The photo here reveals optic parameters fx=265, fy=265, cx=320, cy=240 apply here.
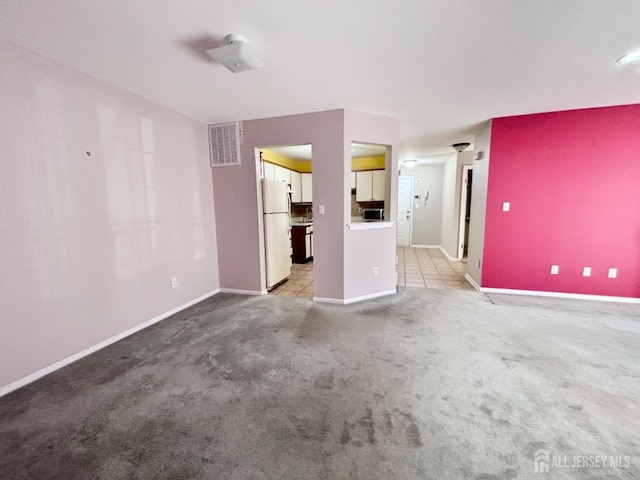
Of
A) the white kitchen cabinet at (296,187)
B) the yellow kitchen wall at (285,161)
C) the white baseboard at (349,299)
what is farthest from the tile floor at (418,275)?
the yellow kitchen wall at (285,161)

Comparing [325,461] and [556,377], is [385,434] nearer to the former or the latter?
[325,461]

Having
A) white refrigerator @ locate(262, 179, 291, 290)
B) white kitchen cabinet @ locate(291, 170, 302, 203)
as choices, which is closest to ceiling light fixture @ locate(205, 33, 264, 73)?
white refrigerator @ locate(262, 179, 291, 290)

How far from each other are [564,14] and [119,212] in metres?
3.84

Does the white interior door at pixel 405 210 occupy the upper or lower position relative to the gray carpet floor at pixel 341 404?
upper

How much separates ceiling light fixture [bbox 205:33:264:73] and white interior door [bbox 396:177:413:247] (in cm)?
665

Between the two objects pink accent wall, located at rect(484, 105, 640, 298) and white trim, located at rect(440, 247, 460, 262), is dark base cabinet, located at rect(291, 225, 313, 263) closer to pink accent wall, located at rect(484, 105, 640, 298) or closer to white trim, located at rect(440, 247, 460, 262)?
white trim, located at rect(440, 247, 460, 262)

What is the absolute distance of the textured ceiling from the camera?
159cm

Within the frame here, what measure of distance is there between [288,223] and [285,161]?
204 cm

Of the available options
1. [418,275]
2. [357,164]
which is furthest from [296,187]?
[418,275]

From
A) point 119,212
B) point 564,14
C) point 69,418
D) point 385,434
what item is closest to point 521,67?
point 564,14

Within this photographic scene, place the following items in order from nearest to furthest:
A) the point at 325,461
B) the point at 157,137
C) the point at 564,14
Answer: the point at 325,461, the point at 564,14, the point at 157,137

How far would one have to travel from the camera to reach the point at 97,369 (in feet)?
7.17

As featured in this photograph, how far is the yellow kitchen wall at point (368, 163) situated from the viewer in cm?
645

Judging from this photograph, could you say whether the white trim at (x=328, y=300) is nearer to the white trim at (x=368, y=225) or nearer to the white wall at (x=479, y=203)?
the white trim at (x=368, y=225)
